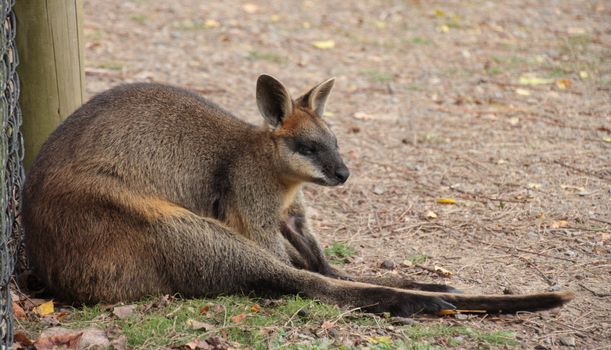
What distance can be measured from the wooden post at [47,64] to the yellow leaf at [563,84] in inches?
233

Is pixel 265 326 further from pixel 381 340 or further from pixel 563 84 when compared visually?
pixel 563 84

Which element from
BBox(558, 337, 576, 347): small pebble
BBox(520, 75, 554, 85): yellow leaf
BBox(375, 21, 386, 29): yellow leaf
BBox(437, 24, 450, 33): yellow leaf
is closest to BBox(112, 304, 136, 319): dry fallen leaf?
BBox(558, 337, 576, 347): small pebble

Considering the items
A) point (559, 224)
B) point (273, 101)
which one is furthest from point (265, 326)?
point (559, 224)

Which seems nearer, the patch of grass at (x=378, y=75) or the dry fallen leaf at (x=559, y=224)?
the dry fallen leaf at (x=559, y=224)

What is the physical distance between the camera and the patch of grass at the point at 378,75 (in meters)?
9.54

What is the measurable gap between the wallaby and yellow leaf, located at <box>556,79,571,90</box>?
502 centimetres

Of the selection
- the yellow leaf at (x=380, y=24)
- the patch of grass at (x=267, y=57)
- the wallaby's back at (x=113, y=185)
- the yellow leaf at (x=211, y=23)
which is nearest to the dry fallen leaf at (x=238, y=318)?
the wallaby's back at (x=113, y=185)

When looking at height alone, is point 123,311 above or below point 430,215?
above

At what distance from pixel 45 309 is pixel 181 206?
953 mm

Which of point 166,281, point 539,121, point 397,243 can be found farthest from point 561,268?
point 539,121

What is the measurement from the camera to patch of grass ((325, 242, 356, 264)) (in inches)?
215

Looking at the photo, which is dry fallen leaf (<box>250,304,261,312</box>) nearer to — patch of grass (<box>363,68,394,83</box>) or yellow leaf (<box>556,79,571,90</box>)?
patch of grass (<box>363,68,394,83</box>)

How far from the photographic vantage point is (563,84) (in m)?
9.28

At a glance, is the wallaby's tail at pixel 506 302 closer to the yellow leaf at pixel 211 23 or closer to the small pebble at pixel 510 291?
the small pebble at pixel 510 291
